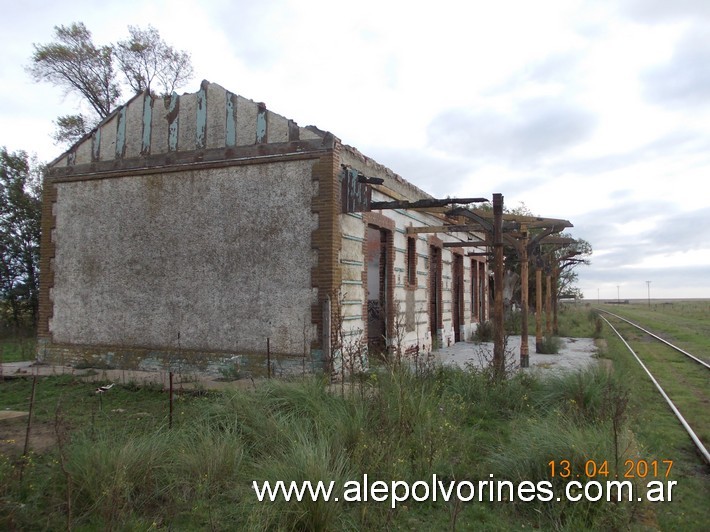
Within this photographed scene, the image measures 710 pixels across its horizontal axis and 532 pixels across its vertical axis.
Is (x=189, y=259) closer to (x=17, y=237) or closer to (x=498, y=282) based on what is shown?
(x=498, y=282)

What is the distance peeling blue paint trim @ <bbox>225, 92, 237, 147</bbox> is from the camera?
9734 millimetres

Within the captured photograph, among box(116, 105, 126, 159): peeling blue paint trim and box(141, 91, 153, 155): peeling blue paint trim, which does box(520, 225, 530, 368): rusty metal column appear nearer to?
box(141, 91, 153, 155): peeling blue paint trim

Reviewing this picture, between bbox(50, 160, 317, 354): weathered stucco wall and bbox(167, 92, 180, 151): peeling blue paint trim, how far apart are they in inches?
26.1

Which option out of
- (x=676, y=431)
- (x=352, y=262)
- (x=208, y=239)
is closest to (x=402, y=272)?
(x=352, y=262)

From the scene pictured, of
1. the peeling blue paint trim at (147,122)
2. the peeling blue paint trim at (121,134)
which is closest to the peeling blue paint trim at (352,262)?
the peeling blue paint trim at (147,122)

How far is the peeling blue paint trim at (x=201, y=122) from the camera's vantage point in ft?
32.8

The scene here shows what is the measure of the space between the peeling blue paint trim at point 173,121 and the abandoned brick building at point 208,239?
30 millimetres

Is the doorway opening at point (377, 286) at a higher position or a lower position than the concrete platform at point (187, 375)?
higher

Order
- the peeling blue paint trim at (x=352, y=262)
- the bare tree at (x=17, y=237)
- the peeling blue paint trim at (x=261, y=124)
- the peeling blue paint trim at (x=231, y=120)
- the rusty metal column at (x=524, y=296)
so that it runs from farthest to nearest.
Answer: the bare tree at (x=17, y=237) < the rusty metal column at (x=524, y=296) < the peeling blue paint trim at (x=231, y=120) < the peeling blue paint trim at (x=261, y=124) < the peeling blue paint trim at (x=352, y=262)

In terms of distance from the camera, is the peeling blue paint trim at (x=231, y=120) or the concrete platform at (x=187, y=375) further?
the peeling blue paint trim at (x=231, y=120)

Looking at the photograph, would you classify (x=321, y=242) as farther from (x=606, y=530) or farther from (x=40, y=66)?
(x=40, y=66)

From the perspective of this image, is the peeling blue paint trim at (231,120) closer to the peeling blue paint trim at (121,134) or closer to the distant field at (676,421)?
the peeling blue paint trim at (121,134)

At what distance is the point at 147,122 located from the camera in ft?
34.9

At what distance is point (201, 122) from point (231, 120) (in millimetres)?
709
